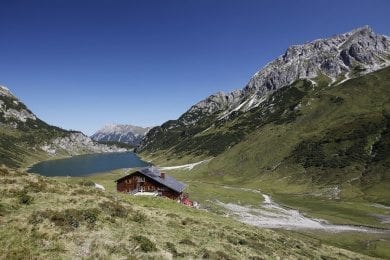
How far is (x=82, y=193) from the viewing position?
34531 millimetres

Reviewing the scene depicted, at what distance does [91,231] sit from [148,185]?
2759 inches

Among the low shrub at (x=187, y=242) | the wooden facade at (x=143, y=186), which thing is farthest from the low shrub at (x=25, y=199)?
the wooden facade at (x=143, y=186)

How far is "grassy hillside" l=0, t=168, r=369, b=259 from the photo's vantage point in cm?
2183

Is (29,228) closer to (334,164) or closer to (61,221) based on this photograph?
(61,221)

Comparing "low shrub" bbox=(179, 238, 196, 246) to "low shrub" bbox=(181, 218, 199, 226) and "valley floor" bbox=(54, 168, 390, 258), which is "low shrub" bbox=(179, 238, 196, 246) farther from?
"valley floor" bbox=(54, 168, 390, 258)

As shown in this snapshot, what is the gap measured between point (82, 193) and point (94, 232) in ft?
34.8

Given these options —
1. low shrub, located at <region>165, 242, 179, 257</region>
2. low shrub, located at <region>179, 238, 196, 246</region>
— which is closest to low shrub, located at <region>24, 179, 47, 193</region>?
low shrub, located at <region>165, 242, 179, 257</region>

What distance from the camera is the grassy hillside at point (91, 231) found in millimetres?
21828

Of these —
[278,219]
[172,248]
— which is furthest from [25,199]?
[278,219]

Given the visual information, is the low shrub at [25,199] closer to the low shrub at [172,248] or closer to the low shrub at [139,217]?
the low shrub at [139,217]

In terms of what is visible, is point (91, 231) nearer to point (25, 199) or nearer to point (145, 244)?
point (145, 244)

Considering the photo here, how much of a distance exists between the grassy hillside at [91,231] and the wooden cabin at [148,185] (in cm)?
5561

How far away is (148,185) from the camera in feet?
309

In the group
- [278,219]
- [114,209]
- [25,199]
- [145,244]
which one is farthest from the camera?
[278,219]
